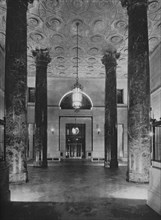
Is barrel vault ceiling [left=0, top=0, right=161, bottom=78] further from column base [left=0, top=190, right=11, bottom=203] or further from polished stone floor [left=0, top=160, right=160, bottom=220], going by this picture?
column base [left=0, top=190, right=11, bottom=203]

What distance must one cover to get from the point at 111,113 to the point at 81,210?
7.99 metres

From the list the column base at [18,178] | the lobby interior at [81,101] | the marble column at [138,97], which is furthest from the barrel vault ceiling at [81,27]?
the column base at [18,178]

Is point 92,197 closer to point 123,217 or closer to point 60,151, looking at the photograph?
point 123,217

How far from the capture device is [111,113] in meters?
11.8

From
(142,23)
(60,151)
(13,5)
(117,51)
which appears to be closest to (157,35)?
(117,51)

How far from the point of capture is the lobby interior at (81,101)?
4473mm

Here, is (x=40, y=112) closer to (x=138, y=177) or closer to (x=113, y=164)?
(x=113, y=164)

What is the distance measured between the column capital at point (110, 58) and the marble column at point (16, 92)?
6.12 metres

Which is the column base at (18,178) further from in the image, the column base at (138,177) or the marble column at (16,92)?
the column base at (138,177)

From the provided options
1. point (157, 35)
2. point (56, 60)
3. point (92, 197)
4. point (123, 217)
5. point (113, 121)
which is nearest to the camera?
point (123, 217)

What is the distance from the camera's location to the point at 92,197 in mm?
5156

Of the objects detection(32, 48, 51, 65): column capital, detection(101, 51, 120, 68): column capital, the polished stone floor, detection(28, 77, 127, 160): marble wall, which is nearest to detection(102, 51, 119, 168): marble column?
detection(101, 51, 120, 68): column capital

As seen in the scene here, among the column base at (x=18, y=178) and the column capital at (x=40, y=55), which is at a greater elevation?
the column capital at (x=40, y=55)

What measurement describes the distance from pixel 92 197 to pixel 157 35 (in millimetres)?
9275
